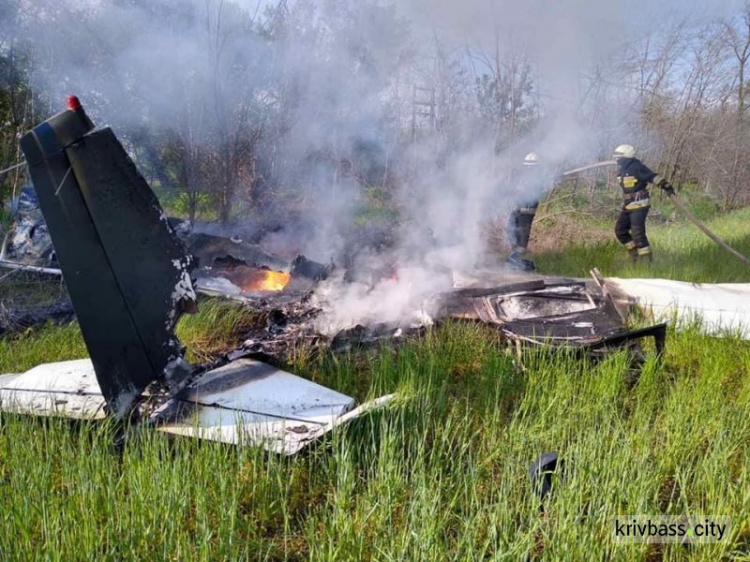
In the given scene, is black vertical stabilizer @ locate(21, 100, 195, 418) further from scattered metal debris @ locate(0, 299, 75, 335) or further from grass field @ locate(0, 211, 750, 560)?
scattered metal debris @ locate(0, 299, 75, 335)

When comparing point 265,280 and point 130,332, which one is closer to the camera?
point 130,332

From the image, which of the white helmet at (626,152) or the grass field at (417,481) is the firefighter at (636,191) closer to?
the white helmet at (626,152)

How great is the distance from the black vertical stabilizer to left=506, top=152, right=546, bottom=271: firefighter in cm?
581

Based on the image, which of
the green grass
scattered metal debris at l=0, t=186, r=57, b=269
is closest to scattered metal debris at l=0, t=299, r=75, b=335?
scattered metal debris at l=0, t=186, r=57, b=269

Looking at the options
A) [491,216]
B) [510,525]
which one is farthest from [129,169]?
[491,216]

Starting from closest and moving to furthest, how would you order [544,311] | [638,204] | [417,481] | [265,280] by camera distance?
[417,481] < [544,311] < [265,280] < [638,204]

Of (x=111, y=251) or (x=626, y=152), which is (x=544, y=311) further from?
(x=626, y=152)

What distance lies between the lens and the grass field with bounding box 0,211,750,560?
184 centimetres

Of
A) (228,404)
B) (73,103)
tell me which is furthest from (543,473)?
(73,103)

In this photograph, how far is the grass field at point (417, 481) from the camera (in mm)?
1841

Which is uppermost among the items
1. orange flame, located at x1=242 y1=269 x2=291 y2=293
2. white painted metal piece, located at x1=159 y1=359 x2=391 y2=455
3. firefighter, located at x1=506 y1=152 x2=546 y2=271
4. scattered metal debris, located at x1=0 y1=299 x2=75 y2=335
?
firefighter, located at x1=506 y1=152 x2=546 y2=271

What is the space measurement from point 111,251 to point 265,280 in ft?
11.5

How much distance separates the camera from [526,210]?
7895 mm

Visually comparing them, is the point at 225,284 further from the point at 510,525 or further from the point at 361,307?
the point at 510,525
